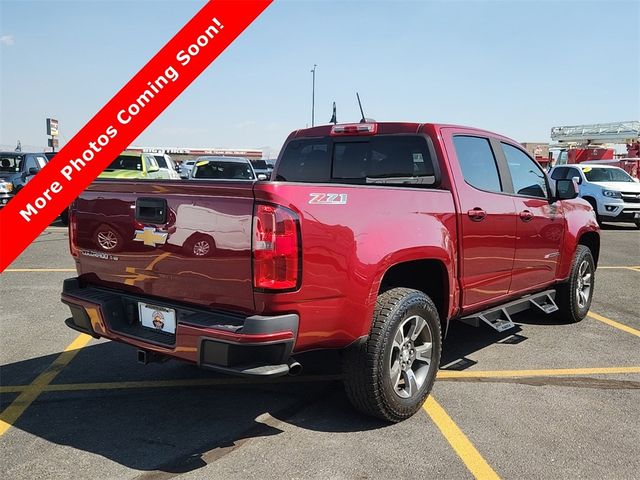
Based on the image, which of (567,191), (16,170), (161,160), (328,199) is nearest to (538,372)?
(567,191)

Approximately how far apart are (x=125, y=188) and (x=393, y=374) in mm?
2031

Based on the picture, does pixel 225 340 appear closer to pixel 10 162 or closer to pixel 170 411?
pixel 170 411

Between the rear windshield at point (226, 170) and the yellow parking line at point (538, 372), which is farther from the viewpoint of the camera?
the rear windshield at point (226, 170)

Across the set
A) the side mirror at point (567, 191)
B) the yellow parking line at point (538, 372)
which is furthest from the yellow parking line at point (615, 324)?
the side mirror at point (567, 191)

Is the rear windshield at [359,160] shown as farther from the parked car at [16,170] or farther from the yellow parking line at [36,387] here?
the parked car at [16,170]

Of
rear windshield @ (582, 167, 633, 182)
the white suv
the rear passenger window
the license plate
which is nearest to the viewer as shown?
the license plate

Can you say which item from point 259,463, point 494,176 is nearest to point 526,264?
point 494,176

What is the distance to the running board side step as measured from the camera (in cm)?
431

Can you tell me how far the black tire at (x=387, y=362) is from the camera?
10.7 feet

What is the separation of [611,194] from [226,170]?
11.0 meters

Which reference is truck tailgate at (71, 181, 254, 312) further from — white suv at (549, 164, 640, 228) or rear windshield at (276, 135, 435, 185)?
white suv at (549, 164, 640, 228)

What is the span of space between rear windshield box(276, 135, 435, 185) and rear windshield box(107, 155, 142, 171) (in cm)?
969

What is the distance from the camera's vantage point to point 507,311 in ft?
15.4

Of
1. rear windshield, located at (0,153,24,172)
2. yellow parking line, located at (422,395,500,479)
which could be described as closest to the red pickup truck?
yellow parking line, located at (422,395,500,479)
